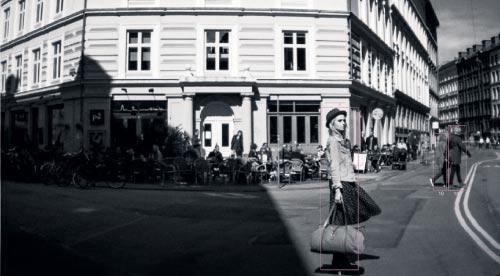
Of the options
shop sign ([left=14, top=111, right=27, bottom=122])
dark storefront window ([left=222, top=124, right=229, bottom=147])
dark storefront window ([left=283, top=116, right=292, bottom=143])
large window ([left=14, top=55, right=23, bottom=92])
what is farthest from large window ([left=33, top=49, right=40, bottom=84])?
dark storefront window ([left=283, top=116, right=292, bottom=143])

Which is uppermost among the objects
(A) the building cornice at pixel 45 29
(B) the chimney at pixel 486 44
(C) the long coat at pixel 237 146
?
(B) the chimney at pixel 486 44

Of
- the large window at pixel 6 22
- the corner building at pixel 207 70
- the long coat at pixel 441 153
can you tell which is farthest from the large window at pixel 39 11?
the long coat at pixel 441 153

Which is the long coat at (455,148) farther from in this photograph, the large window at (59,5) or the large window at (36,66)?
the large window at (36,66)

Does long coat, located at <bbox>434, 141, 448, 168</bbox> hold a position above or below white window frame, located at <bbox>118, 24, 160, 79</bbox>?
below

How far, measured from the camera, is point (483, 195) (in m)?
13.3

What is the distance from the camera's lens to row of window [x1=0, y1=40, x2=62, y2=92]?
2967 centimetres

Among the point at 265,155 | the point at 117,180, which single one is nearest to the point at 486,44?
the point at 265,155

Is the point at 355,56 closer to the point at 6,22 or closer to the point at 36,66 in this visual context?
the point at 36,66

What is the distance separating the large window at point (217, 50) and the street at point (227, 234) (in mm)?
12808

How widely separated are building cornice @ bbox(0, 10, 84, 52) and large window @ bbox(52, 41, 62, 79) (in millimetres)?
1043

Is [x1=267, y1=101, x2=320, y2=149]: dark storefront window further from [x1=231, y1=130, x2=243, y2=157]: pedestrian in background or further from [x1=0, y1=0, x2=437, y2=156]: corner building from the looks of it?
[x1=231, y1=130, x2=243, y2=157]: pedestrian in background

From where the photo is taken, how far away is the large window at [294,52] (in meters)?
26.4

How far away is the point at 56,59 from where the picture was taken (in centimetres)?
2986

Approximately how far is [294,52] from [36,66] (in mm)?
17708
